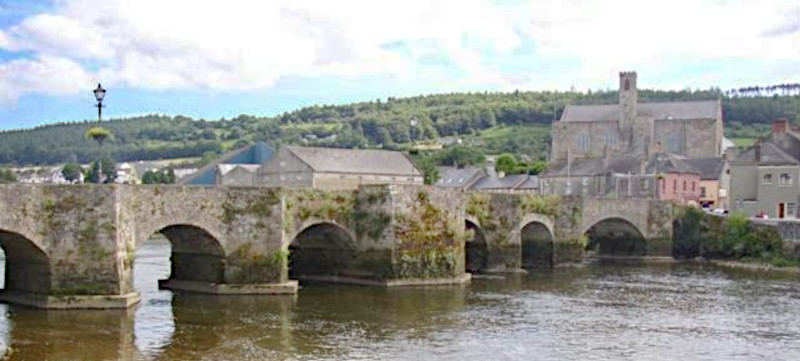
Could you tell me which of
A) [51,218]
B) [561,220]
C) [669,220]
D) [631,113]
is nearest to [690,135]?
[631,113]

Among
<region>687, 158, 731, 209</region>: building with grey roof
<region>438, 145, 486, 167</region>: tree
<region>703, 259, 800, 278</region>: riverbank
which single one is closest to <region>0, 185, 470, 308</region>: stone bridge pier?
<region>703, 259, 800, 278</region>: riverbank

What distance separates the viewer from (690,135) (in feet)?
282

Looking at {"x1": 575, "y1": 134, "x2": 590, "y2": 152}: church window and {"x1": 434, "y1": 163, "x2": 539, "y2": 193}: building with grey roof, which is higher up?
{"x1": 575, "y1": 134, "x2": 590, "y2": 152}: church window

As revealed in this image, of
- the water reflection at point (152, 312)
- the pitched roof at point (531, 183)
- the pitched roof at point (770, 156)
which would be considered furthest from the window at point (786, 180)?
the water reflection at point (152, 312)

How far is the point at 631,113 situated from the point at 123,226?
228 ft

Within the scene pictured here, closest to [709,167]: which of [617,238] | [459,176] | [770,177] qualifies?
[770,177]

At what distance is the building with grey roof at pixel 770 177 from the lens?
54.4 metres

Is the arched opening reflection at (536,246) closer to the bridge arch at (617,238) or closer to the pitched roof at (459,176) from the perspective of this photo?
the bridge arch at (617,238)

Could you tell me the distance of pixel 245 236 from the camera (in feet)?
96.7

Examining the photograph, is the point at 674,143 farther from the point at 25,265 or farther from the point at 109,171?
the point at 25,265

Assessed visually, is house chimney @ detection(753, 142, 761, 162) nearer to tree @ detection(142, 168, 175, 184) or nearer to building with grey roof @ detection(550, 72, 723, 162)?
building with grey roof @ detection(550, 72, 723, 162)

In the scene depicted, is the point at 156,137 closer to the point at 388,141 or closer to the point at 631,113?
the point at 388,141

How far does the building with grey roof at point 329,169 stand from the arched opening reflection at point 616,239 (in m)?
20.4

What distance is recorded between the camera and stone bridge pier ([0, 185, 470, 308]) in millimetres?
25234
